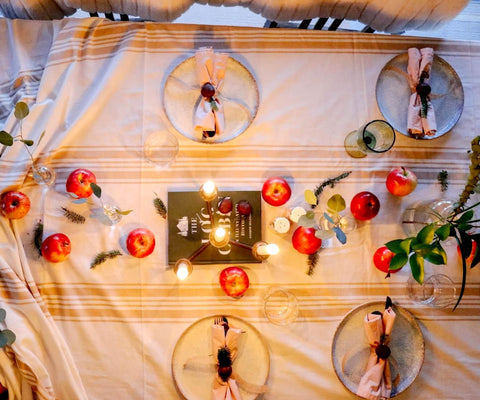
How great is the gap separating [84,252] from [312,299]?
0.81 meters

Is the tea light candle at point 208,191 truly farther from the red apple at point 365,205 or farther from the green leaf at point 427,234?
the green leaf at point 427,234

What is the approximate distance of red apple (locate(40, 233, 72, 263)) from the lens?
61.6 inches

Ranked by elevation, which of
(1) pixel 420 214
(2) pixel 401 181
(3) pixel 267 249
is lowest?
(3) pixel 267 249

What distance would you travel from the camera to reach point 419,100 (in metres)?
1.69

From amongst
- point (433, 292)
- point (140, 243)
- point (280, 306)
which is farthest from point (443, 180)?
point (140, 243)

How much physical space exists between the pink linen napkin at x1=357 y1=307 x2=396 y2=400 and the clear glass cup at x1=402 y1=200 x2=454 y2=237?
0.31m

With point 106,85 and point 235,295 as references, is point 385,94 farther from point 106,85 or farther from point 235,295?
point 106,85

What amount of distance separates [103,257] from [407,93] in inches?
49.1

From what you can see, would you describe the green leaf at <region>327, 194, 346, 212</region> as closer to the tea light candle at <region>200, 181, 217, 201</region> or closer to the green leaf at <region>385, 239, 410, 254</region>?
the green leaf at <region>385, 239, 410, 254</region>

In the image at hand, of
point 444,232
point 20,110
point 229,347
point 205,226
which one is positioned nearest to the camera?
point 444,232

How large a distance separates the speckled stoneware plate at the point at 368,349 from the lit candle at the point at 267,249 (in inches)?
13.9

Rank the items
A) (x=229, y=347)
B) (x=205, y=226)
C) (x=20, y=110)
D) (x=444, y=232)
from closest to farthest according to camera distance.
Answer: (x=444, y=232)
(x=20, y=110)
(x=229, y=347)
(x=205, y=226)

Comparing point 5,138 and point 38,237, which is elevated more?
point 5,138

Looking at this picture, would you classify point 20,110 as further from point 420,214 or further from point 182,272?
point 420,214
